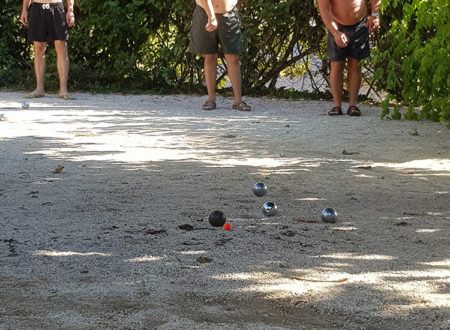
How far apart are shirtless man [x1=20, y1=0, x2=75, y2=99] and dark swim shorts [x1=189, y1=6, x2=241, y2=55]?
71.4 inches

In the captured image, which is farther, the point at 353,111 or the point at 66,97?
the point at 66,97

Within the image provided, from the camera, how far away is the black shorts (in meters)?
11.4

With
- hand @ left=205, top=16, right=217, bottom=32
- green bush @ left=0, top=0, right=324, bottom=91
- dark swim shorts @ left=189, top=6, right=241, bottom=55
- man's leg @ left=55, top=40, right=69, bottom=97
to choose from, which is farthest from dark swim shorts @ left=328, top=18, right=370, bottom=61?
man's leg @ left=55, top=40, right=69, bottom=97

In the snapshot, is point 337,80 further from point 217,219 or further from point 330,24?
point 217,219

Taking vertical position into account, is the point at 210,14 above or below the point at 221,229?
above

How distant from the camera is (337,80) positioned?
10031 mm

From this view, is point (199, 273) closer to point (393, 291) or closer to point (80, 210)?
point (393, 291)

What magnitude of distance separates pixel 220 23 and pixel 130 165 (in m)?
3.89

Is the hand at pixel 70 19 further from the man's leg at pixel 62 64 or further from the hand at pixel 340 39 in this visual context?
the hand at pixel 340 39

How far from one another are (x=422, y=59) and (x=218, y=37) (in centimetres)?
300

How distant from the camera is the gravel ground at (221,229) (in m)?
3.66

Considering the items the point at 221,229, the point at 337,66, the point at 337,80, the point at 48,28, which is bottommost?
the point at 221,229

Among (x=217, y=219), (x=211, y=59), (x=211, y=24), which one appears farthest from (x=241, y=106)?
(x=217, y=219)

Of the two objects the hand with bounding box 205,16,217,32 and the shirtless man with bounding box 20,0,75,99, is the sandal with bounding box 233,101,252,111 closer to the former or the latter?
the hand with bounding box 205,16,217,32
